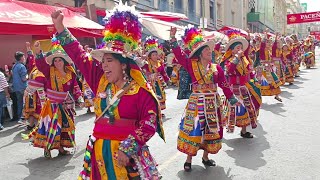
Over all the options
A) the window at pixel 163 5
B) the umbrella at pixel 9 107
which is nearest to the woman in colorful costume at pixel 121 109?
the umbrella at pixel 9 107

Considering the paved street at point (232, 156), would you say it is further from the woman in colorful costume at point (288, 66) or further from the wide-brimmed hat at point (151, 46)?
the woman in colorful costume at point (288, 66)

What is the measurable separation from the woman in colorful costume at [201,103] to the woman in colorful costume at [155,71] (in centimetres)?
423

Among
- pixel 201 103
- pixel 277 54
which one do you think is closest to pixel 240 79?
pixel 201 103

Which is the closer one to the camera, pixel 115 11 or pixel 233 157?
pixel 115 11

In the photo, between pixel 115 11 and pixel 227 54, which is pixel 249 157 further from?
pixel 115 11

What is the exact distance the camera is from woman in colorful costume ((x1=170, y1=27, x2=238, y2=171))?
219 inches

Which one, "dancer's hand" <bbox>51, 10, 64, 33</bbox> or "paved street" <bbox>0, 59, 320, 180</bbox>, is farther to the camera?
"paved street" <bbox>0, 59, 320, 180</bbox>

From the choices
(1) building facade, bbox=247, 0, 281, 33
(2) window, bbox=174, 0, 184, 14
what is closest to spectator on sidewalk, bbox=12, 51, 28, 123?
(2) window, bbox=174, 0, 184, 14

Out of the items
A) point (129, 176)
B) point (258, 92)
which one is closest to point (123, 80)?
point (129, 176)

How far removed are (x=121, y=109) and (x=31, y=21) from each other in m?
8.62

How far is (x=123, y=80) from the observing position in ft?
10.7

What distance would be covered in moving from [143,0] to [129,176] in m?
23.8

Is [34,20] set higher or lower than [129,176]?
higher

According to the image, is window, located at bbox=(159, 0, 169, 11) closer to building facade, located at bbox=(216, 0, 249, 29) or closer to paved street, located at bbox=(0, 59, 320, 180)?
building facade, located at bbox=(216, 0, 249, 29)
